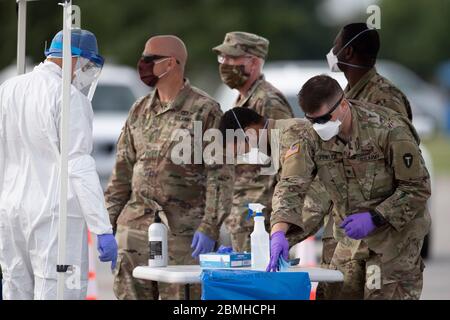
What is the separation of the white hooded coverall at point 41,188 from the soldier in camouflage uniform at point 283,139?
116cm

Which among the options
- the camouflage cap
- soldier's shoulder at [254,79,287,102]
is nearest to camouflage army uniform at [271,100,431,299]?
soldier's shoulder at [254,79,287,102]

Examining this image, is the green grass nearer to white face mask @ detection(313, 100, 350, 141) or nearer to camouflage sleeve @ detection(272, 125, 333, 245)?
camouflage sleeve @ detection(272, 125, 333, 245)

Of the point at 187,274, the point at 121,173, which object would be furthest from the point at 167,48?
the point at 187,274

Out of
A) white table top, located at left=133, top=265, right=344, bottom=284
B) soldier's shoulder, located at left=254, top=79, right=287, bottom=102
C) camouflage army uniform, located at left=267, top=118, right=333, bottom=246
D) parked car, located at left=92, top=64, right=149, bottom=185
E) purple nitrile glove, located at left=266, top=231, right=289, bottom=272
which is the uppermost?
parked car, located at left=92, top=64, right=149, bottom=185

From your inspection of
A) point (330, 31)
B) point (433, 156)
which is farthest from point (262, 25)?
point (330, 31)

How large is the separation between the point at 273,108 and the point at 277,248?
207cm

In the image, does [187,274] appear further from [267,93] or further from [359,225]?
[267,93]

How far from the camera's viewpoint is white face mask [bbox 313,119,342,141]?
7.29 metres

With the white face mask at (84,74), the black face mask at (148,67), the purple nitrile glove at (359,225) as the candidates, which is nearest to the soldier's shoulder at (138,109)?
the black face mask at (148,67)

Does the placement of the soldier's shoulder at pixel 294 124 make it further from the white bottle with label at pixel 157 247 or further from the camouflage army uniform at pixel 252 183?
the white bottle with label at pixel 157 247

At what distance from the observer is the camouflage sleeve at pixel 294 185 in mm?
7312

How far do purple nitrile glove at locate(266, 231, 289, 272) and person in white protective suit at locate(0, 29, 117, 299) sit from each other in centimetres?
85

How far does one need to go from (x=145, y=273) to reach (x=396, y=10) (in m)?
69.4

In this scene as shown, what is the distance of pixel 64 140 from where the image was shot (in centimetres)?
686
